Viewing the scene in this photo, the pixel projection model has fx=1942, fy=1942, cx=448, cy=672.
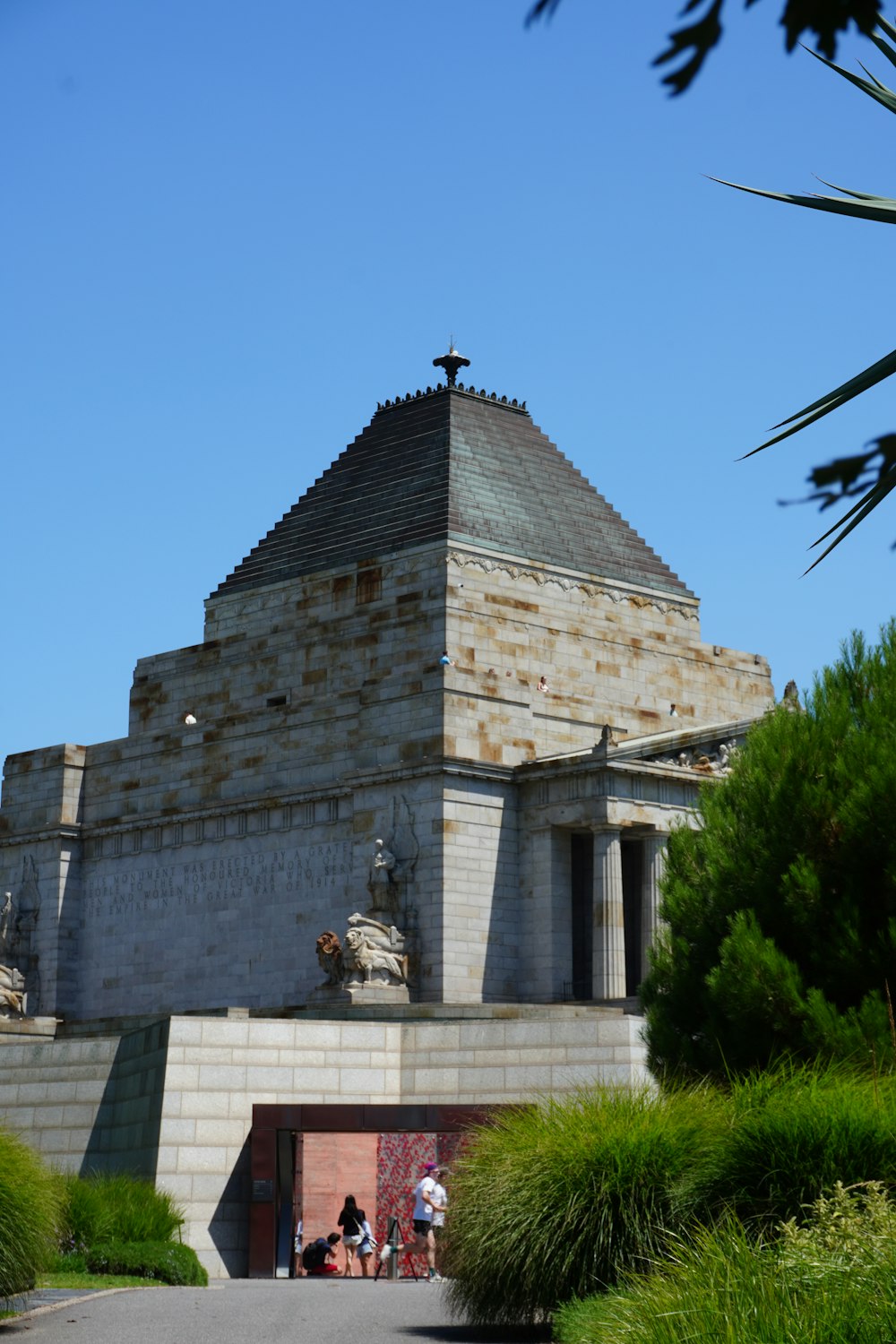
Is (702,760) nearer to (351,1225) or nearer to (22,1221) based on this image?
(351,1225)

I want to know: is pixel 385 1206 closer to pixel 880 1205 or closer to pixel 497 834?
pixel 497 834

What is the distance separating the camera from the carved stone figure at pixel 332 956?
40.5m

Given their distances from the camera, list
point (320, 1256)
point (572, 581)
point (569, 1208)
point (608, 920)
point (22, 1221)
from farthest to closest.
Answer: point (572, 581) → point (608, 920) → point (320, 1256) → point (22, 1221) → point (569, 1208)

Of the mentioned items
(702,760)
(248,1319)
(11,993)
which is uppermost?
(702,760)

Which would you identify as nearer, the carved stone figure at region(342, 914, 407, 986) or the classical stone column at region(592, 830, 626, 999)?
the carved stone figure at region(342, 914, 407, 986)

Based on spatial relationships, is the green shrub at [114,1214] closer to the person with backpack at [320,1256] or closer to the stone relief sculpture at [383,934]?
the person with backpack at [320,1256]

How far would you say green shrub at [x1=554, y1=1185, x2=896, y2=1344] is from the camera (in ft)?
35.9

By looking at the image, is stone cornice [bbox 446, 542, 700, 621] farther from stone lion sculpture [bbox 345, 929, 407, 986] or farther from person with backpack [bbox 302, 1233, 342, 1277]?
person with backpack [bbox 302, 1233, 342, 1277]

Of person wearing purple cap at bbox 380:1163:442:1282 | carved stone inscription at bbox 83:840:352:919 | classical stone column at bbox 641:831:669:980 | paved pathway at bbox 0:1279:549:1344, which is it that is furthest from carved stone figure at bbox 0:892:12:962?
paved pathway at bbox 0:1279:549:1344

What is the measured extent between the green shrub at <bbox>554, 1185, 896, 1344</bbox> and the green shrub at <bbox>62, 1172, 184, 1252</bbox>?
1170cm

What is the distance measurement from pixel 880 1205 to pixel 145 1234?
14173mm

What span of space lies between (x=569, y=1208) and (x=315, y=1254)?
13.8 meters

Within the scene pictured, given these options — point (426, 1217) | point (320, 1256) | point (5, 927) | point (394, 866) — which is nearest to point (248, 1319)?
point (426, 1217)

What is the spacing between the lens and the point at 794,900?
2216cm
